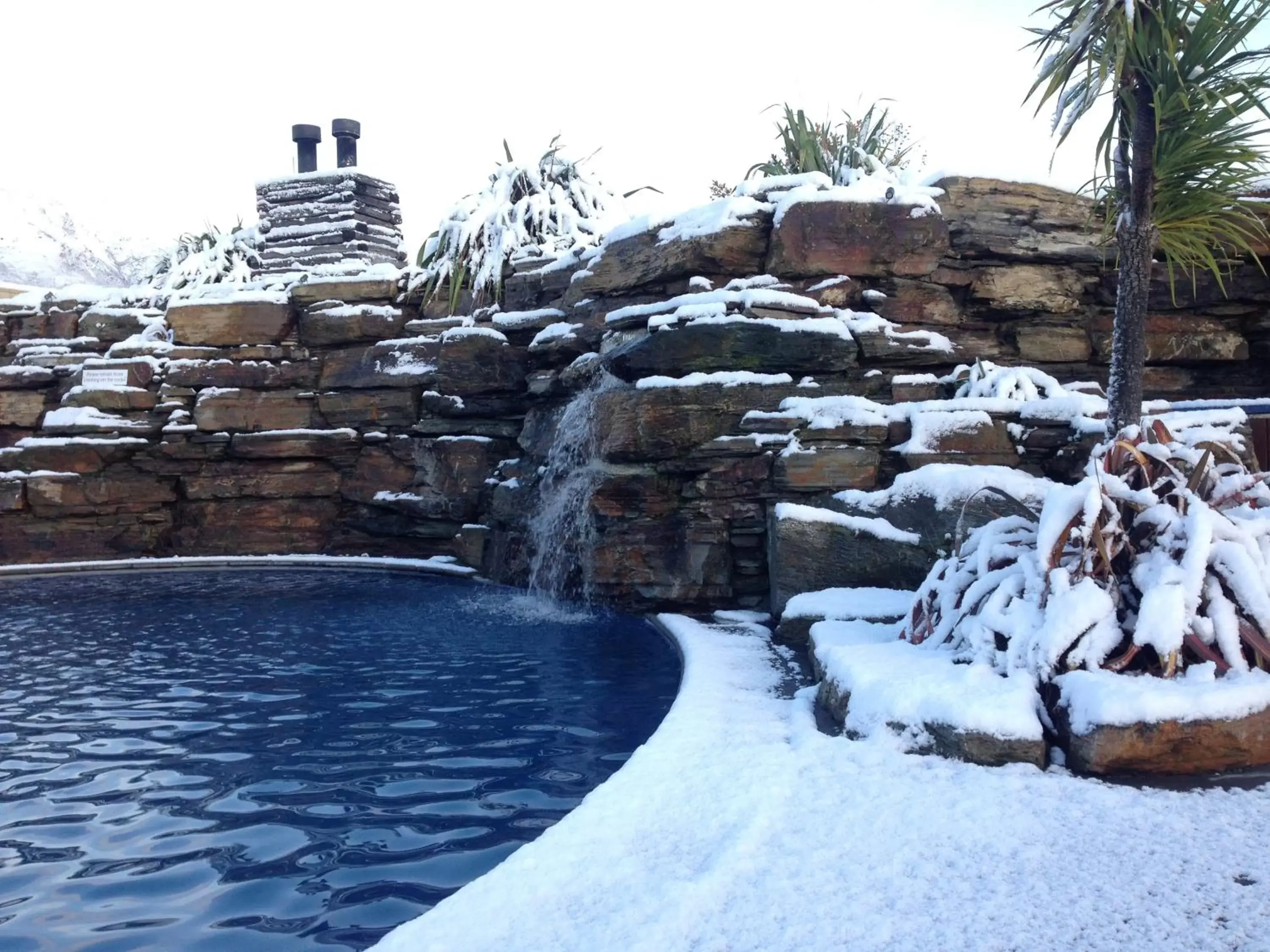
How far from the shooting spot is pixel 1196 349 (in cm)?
696

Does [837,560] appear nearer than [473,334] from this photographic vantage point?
Yes

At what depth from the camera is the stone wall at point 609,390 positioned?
587cm

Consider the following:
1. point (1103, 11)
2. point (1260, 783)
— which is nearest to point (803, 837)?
point (1260, 783)

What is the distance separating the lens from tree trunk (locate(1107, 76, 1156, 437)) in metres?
4.36

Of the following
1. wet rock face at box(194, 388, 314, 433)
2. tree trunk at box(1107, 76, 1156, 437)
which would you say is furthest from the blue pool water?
wet rock face at box(194, 388, 314, 433)

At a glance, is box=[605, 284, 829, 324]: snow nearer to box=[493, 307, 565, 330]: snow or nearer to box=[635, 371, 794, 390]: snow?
box=[635, 371, 794, 390]: snow

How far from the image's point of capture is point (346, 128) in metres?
13.3

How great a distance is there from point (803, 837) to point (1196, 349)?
6529 millimetres

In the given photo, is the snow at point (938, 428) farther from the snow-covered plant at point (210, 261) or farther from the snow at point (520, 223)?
the snow-covered plant at point (210, 261)

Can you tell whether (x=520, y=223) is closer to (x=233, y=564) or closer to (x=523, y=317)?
(x=523, y=317)

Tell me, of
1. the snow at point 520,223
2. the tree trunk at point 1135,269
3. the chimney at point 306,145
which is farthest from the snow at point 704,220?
the chimney at point 306,145

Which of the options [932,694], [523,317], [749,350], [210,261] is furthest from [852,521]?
[210,261]

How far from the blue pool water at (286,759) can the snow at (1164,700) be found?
5.34 feet

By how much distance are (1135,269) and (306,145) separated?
12.8 m
